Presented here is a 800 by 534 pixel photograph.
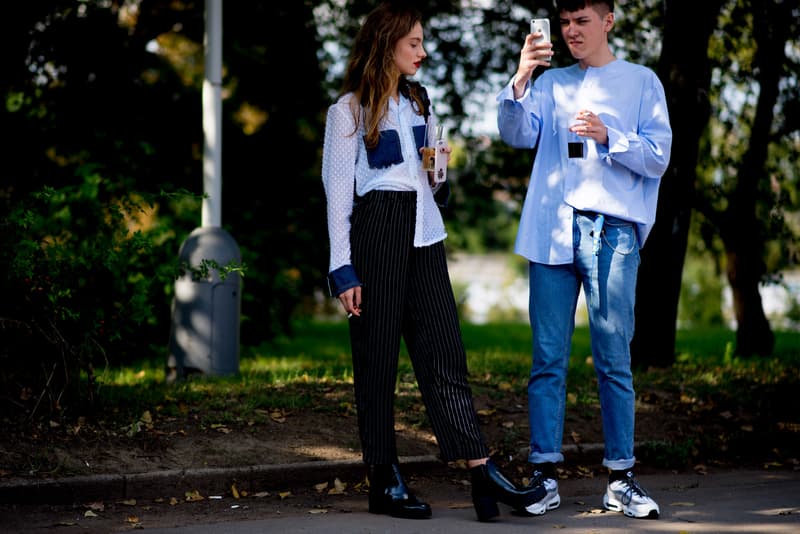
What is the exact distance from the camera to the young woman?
4680mm

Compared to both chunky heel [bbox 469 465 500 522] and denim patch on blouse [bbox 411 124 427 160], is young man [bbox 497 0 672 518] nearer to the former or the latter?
chunky heel [bbox 469 465 500 522]

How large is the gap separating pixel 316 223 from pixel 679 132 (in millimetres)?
4434

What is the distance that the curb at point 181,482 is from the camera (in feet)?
17.0

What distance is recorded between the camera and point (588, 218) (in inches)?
190

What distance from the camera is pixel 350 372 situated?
7848 mm

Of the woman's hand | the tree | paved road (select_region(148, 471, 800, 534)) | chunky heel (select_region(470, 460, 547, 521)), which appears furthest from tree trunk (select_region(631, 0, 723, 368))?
the woman's hand

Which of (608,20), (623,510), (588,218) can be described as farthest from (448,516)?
(608,20)

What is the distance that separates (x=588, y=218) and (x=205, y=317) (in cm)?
391

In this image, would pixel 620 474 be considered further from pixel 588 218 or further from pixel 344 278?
pixel 344 278

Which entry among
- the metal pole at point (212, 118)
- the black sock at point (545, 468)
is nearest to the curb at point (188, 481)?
the black sock at point (545, 468)

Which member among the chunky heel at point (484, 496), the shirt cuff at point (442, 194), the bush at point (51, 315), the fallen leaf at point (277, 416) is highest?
the shirt cuff at point (442, 194)

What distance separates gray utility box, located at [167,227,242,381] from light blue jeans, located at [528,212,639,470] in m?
3.50

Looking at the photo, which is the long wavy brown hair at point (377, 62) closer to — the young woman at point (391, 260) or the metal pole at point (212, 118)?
the young woman at point (391, 260)

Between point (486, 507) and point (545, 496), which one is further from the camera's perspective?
point (545, 496)
